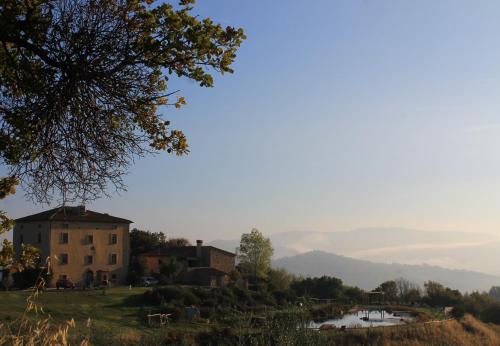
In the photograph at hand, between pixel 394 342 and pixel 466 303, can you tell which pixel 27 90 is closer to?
pixel 394 342

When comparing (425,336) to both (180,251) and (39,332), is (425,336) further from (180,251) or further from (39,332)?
(180,251)

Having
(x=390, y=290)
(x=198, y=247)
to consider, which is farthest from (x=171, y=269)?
(x=390, y=290)

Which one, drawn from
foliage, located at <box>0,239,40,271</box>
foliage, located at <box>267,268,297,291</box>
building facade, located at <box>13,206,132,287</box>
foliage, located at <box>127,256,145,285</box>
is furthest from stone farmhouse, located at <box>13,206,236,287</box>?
foliage, located at <box>0,239,40,271</box>

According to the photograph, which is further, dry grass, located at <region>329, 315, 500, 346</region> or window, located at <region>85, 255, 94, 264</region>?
window, located at <region>85, 255, 94, 264</region>

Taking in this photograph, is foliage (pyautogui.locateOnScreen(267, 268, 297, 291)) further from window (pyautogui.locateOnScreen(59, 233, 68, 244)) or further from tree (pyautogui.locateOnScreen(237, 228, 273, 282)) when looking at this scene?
window (pyautogui.locateOnScreen(59, 233, 68, 244))

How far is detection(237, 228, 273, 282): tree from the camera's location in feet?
248

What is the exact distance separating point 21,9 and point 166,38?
1947 millimetres

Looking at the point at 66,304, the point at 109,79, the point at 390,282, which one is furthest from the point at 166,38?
the point at 390,282

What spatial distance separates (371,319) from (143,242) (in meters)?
44.1

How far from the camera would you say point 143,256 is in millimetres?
67500

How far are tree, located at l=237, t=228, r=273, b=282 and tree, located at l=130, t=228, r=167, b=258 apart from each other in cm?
1160

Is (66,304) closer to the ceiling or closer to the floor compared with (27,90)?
closer to the floor

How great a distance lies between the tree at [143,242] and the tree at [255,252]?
38.1 ft

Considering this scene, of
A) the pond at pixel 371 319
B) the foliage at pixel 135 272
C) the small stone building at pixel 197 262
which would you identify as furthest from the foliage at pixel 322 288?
the foliage at pixel 135 272
